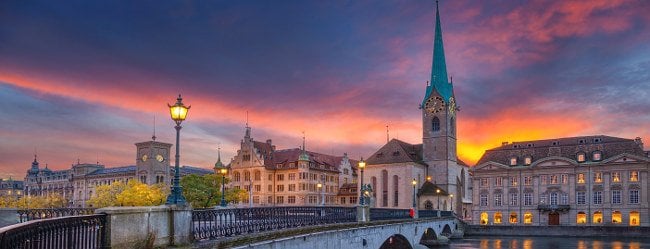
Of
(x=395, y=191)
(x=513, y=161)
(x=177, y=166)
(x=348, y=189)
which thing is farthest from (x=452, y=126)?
(x=177, y=166)

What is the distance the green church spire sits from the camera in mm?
113375

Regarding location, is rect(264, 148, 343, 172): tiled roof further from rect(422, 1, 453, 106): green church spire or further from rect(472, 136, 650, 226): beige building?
rect(472, 136, 650, 226): beige building

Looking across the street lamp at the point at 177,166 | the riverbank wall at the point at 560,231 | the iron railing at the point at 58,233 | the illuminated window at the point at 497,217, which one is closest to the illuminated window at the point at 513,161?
the illuminated window at the point at 497,217

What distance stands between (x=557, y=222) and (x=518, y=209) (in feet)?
21.2

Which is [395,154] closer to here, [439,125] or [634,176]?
[439,125]

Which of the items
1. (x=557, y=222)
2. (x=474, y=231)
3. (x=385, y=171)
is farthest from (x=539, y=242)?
(x=385, y=171)

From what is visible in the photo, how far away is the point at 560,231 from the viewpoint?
275ft

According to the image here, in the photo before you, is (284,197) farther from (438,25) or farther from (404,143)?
(438,25)

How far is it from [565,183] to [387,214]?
55.7 m

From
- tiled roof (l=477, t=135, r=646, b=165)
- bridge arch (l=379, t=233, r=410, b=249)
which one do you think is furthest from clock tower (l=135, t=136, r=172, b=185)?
bridge arch (l=379, t=233, r=410, b=249)

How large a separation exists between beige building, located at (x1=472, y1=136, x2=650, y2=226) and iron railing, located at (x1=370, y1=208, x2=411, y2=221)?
4443 centimetres

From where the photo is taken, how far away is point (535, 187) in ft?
318

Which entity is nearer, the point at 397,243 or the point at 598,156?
the point at 397,243

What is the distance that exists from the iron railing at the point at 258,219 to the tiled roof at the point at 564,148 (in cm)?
6722
